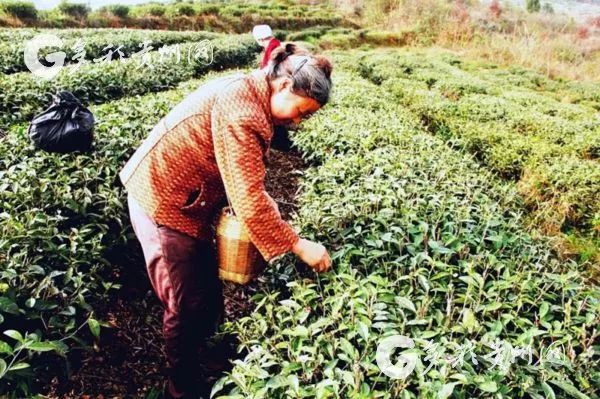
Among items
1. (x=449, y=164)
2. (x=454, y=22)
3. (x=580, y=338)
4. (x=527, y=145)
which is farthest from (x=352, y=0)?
(x=580, y=338)

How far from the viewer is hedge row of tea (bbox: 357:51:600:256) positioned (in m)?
4.48

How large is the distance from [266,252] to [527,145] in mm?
4805

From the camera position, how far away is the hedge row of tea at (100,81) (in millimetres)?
4660

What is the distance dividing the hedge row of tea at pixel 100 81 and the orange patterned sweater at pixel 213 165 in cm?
333

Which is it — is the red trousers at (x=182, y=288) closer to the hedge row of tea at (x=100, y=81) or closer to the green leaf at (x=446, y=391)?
the green leaf at (x=446, y=391)

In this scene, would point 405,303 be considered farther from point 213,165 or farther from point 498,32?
point 498,32

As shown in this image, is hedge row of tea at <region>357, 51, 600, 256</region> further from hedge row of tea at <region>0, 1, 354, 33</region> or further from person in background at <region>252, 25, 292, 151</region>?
hedge row of tea at <region>0, 1, 354, 33</region>

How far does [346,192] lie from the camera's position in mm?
2660

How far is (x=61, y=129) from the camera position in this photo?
2781 mm

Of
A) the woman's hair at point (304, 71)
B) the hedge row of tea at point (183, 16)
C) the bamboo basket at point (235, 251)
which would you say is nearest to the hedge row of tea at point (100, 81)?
the bamboo basket at point (235, 251)

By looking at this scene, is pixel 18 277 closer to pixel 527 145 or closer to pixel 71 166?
pixel 71 166

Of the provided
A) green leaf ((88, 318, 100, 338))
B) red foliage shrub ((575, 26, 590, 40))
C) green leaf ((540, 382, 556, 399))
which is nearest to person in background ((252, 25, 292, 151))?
green leaf ((88, 318, 100, 338))

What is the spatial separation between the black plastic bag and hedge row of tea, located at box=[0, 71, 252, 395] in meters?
A: 0.08

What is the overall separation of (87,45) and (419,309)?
11.3 m
